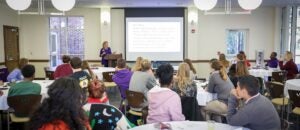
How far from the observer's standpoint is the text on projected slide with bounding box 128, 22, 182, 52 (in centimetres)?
1158

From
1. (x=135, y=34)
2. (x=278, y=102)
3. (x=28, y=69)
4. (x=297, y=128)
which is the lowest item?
(x=297, y=128)

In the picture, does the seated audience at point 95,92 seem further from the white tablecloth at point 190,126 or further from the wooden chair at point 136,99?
the wooden chair at point 136,99

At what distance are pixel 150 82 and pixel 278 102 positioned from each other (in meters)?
2.50

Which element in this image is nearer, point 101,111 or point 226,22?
point 101,111

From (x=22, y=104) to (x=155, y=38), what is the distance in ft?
25.8

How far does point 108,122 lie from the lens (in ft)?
8.89

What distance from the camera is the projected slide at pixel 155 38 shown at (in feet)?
37.9

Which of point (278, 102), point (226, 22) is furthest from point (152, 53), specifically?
point (278, 102)

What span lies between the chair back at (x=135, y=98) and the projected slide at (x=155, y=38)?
23.6ft

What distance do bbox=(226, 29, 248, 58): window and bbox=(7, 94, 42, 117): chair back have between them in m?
9.34

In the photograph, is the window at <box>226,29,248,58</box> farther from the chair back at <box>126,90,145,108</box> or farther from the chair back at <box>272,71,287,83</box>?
the chair back at <box>126,90,145,108</box>

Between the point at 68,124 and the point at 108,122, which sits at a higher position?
the point at 68,124

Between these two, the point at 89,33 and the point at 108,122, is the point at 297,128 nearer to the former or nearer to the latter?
the point at 108,122

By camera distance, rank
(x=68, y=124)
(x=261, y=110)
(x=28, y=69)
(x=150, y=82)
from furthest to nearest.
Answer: (x=150, y=82) → (x=28, y=69) → (x=261, y=110) → (x=68, y=124)
